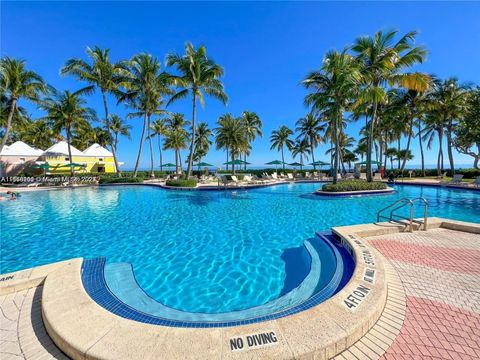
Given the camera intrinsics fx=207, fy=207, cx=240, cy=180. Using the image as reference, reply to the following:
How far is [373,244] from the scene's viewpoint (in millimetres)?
5449

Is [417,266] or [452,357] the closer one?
[452,357]

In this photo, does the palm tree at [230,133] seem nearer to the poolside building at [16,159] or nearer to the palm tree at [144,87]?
the palm tree at [144,87]

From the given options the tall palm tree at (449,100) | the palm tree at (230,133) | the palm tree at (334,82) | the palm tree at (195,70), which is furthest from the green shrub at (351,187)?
the palm tree at (230,133)

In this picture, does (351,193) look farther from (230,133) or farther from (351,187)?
(230,133)

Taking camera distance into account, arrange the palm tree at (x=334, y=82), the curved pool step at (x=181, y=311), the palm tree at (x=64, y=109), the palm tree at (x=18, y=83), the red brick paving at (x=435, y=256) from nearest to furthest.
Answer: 1. the curved pool step at (x=181, y=311)
2. the red brick paving at (x=435, y=256)
3. the palm tree at (x=334, y=82)
4. the palm tree at (x=18, y=83)
5. the palm tree at (x=64, y=109)

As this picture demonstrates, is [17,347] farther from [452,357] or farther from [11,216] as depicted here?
[11,216]

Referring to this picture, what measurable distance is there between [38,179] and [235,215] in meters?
29.1

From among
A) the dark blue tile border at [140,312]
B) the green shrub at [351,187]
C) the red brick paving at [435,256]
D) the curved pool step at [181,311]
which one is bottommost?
the curved pool step at [181,311]

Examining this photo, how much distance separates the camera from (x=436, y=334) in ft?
8.34

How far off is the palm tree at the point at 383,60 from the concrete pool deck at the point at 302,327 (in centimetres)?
1502

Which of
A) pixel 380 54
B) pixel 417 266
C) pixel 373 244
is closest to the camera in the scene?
pixel 417 266

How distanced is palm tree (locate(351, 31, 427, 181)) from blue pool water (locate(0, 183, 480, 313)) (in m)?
8.24

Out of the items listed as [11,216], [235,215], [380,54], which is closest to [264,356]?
[235,215]

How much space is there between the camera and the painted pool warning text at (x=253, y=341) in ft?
7.38
